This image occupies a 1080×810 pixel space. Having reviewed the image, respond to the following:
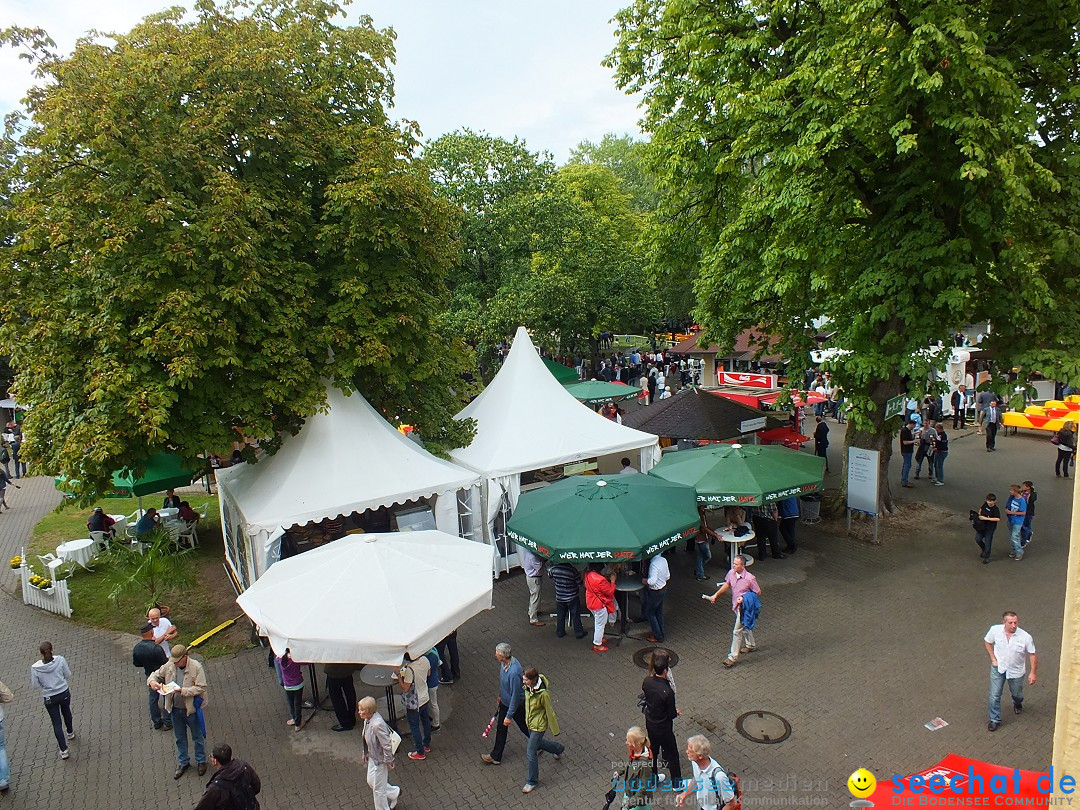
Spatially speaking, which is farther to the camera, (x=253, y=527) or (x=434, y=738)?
(x=253, y=527)

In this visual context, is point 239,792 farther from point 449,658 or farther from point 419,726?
point 449,658

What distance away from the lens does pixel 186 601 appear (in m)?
12.4

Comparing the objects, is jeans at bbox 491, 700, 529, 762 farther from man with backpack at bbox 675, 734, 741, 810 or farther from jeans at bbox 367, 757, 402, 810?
man with backpack at bbox 675, 734, 741, 810

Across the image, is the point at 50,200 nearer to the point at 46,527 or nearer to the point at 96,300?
the point at 96,300

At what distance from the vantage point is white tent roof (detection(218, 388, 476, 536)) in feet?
34.1

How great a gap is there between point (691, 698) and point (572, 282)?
18045 mm

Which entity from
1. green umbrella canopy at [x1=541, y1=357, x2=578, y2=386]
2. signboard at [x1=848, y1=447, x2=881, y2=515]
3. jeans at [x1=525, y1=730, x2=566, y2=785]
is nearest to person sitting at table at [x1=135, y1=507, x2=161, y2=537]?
jeans at [x1=525, y1=730, x2=566, y2=785]

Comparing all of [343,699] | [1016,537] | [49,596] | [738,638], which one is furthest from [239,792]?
[1016,537]

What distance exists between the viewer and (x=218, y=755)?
5895 mm

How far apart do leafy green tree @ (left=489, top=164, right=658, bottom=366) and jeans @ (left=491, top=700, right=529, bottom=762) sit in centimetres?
1550

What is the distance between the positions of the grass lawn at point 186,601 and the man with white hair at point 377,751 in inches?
200

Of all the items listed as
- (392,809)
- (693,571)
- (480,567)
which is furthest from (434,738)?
(693,571)

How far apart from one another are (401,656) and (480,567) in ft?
5.73

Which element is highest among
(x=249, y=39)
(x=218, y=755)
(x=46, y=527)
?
(x=249, y=39)
